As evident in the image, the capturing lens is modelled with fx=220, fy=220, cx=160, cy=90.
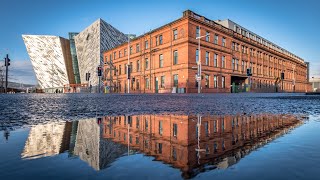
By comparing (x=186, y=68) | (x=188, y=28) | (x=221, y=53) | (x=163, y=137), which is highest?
(x=188, y=28)

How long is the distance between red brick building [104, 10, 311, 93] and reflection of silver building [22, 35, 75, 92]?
3171 centimetres

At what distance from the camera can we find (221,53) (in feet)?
123

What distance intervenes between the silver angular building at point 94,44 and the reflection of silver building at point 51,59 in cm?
655

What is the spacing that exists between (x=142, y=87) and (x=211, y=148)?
40.9 m

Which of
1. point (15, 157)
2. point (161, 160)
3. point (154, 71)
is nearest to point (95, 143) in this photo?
point (15, 157)

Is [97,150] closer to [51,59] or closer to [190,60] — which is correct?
[190,60]

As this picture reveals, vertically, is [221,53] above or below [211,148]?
above

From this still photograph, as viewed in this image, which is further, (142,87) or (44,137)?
(142,87)

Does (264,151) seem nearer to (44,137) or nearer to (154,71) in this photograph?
(44,137)

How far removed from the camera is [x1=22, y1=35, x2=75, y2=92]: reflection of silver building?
77.6 meters

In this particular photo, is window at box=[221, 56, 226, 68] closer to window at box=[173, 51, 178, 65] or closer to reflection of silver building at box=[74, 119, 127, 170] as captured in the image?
window at box=[173, 51, 178, 65]

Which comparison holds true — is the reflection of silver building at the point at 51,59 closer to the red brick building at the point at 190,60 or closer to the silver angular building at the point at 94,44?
the silver angular building at the point at 94,44

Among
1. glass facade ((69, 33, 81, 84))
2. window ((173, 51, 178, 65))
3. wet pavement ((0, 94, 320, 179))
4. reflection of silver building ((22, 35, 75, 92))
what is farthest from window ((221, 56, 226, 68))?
reflection of silver building ((22, 35, 75, 92))

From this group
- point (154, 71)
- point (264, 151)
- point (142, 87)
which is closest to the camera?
point (264, 151)
